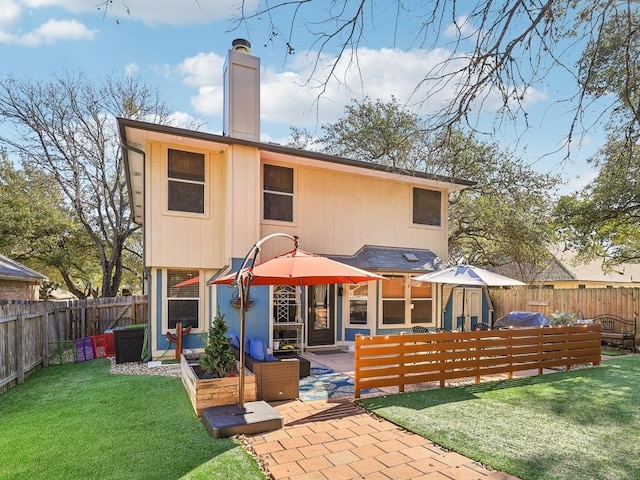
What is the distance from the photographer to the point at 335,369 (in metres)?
7.91

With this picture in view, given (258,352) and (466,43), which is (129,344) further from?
(466,43)

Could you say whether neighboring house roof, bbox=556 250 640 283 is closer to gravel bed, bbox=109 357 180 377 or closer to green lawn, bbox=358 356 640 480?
green lawn, bbox=358 356 640 480

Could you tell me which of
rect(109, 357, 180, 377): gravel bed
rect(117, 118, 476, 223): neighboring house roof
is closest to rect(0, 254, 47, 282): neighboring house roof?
rect(117, 118, 476, 223): neighboring house roof

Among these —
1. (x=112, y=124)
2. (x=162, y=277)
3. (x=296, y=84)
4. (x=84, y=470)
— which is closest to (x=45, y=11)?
(x=296, y=84)

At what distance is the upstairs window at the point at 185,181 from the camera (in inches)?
356

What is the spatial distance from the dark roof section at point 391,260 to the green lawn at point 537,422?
12.8 ft

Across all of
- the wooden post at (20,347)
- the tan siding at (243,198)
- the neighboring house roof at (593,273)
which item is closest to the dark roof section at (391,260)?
the tan siding at (243,198)

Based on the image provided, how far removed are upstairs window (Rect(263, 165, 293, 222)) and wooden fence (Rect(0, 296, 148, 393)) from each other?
480cm

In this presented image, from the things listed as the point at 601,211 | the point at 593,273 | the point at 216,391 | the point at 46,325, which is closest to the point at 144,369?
the point at 46,325

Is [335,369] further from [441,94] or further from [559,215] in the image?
[559,215]

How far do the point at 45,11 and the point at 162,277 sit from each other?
6.36 m

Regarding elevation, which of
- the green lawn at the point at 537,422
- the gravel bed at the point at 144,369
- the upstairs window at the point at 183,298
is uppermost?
the upstairs window at the point at 183,298

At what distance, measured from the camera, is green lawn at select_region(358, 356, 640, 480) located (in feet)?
12.6

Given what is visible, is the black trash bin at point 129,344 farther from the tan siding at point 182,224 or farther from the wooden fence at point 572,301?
the wooden fence at point 572,301
